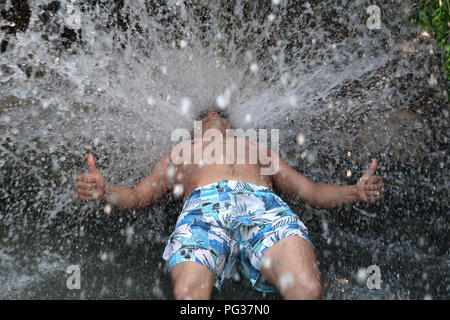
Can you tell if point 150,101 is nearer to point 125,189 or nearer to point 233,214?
point 125,189

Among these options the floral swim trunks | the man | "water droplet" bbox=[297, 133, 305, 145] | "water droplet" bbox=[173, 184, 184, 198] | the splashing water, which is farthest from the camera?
"water droplet" bbox=[297, 133, 305, 145]

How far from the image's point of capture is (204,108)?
12.6 feet

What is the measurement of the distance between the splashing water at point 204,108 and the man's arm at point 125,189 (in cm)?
47

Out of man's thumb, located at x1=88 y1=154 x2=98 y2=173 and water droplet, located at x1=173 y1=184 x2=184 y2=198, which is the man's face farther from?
man's thumb, located at x1=88 y1=154 x2=98 y2=173

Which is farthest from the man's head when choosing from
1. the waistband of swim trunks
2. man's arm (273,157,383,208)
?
the waistband of swim trunks

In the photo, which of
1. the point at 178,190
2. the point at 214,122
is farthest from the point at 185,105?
the point at 178,190

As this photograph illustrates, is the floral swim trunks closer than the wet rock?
Yes

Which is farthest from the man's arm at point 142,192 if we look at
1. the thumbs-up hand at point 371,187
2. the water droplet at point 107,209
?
the thumbs-up hand at point 371,187

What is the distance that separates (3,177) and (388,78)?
3.47 m

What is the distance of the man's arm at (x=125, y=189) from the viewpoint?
2.37 meters

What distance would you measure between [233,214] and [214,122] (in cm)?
108

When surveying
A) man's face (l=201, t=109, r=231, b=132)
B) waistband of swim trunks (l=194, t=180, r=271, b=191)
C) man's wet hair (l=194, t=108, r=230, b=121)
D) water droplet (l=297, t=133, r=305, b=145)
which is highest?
man's wet hair (l=194, t=108, r=230, b=121)

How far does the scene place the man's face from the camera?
328 cm

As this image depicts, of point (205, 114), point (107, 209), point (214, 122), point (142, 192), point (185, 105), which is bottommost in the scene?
point (107, 209)
